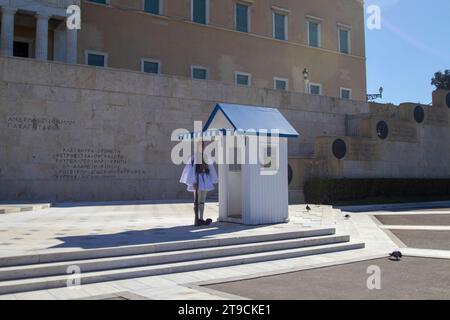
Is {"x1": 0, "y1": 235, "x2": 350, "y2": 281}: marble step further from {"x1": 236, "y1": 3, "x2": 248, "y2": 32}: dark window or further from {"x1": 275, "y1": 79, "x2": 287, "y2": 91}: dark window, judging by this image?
{"x1": 236, "y1": 3, "x2": 248, "y2": 32}: dark window

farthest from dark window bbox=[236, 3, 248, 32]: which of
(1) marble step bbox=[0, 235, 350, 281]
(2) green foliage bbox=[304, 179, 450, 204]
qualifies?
(1) marble step bbox=[0, 235, 350, 281]

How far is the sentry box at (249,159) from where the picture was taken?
11.5 meters

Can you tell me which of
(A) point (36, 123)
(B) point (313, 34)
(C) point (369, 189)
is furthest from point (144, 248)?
(B) point (313, 34)

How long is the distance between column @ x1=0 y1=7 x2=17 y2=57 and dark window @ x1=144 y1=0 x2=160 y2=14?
31.2 ft

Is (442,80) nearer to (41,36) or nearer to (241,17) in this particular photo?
(241,17)

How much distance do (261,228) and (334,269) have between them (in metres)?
2.92

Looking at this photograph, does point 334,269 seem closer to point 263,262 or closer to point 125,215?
point 263,262

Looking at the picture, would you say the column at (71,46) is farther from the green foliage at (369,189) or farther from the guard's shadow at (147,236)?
the guard's shadow at (147,236)

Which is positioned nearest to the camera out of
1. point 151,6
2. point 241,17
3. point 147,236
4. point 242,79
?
point 147,236

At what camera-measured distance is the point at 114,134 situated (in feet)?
68.9

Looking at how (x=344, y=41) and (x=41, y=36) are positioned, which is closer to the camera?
(x=41, y=36)

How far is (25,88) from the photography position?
19188 millimetres

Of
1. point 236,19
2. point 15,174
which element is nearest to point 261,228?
point 15,174

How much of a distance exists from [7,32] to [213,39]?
14890 millimetres
